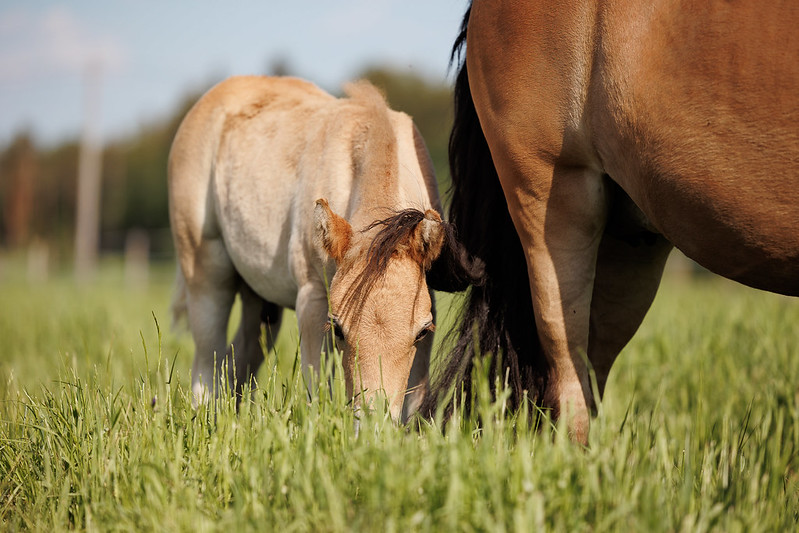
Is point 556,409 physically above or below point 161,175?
above

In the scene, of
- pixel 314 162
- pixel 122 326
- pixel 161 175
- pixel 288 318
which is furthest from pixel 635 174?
pixel 161 175

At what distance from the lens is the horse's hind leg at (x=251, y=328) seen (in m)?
4.63

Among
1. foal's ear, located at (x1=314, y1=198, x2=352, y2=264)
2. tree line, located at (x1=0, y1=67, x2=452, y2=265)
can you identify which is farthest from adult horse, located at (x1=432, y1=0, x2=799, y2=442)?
tree line, located at (x1=0, y1=67, x2=452, y2=265)

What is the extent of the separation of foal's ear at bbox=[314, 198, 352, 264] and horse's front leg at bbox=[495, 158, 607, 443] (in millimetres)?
737

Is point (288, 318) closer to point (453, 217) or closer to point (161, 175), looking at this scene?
point (453, 217)

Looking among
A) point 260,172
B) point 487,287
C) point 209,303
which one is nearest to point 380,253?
point 487,287

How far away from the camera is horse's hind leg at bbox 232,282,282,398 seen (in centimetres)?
463

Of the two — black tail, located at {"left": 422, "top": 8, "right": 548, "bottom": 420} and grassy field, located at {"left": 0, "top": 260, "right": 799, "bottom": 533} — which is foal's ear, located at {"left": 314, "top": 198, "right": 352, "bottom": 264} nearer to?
black tail, located at {"left": 422, "top": 8, "right": 548, "bottom": 420}

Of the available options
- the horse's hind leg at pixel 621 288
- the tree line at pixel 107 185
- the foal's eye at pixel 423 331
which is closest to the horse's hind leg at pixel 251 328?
the foal's eye at pixel 423 331

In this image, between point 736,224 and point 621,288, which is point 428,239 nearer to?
point 621,288

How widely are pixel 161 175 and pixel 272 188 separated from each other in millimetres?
46514

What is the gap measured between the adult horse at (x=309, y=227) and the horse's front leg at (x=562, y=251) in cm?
42

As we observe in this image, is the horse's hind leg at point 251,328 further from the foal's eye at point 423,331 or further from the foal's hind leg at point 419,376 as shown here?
the foal's eye at point 423,331

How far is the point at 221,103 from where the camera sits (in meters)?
4.60
